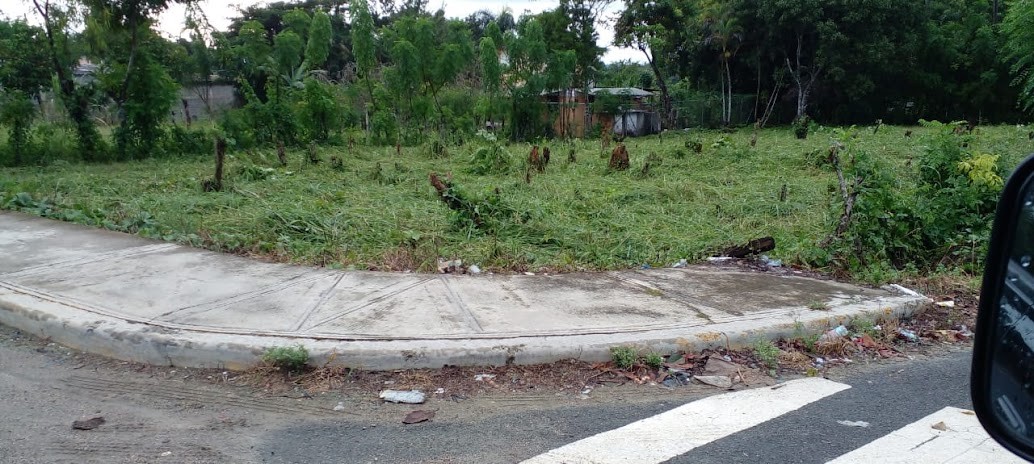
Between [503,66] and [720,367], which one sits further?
[503,66]

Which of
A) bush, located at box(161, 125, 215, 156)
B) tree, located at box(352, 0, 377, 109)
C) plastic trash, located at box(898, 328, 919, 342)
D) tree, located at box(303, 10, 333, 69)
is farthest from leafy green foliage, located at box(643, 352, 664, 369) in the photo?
tree, located at box(352, 0, 377, 109)

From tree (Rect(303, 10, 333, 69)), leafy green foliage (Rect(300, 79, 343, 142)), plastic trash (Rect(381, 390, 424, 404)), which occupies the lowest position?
plastic trash (Rect(381, 390, 424, 404))

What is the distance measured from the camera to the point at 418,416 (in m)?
3.87

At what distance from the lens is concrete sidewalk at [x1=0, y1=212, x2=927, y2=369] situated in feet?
15.0

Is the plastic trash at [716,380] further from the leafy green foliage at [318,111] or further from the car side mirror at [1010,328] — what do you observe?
the leafy green foliage at [318,111]

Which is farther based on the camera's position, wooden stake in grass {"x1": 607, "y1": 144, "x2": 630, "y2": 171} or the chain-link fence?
the chain-link fence

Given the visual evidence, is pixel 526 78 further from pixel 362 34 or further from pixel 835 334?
pixel 835 334

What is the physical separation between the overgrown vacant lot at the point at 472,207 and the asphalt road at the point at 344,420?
8.45ft

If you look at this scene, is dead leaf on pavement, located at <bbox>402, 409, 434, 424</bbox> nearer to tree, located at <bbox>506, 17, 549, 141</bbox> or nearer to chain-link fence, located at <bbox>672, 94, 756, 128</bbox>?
tree, located at <bbox>506, 17, 549, 141</bbox>

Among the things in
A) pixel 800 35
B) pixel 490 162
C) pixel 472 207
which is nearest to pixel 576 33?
pixel 800 35

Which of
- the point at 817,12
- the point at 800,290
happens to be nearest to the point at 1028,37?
the point at 817,12

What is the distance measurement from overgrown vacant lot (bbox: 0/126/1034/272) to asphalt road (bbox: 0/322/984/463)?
257cm

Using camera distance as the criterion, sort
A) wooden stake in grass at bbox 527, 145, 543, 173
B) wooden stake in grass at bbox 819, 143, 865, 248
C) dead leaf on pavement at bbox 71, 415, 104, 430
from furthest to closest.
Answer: wooden stake in grass at bbox 527, 145, 543, 173 → wooden stake in grass at bbox 819, 143, 865, 248 → dead leaf on pavement at bbox 71, 415, 104, 430

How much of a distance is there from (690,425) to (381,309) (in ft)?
7.97
